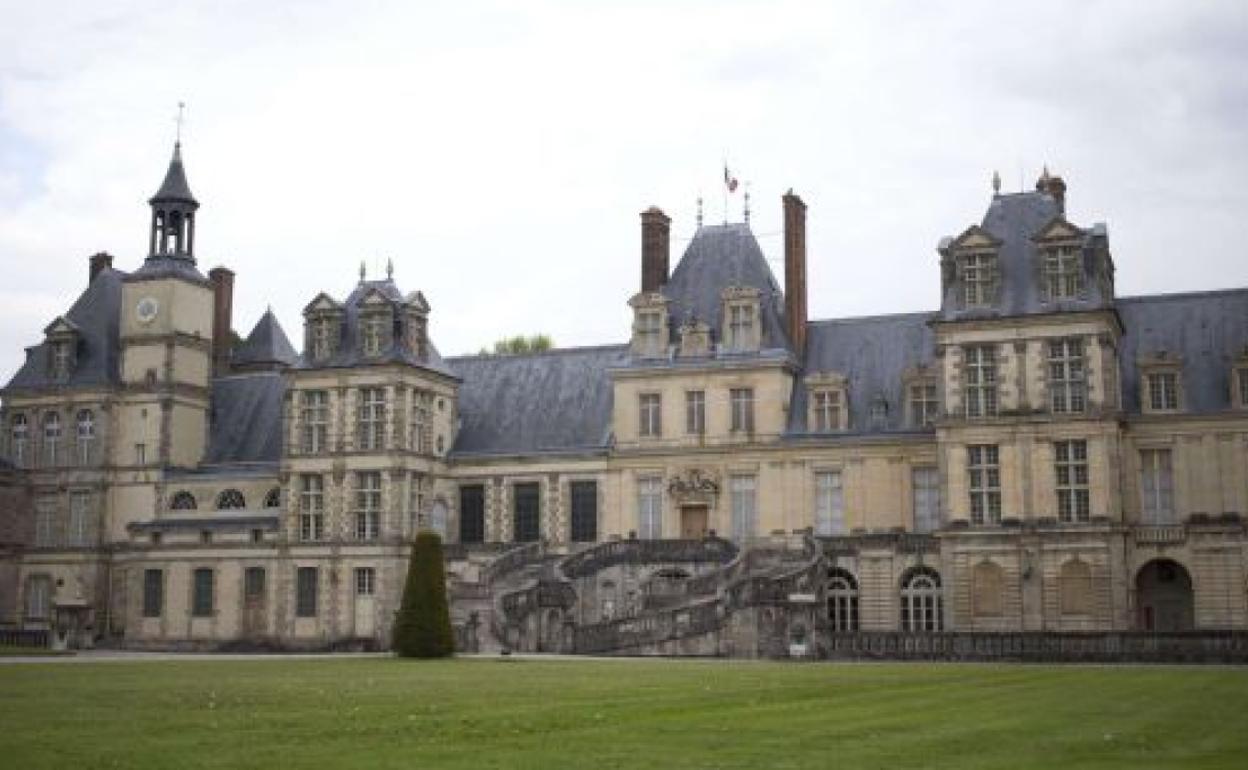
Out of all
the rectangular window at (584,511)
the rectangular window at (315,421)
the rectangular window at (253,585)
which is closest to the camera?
the rectangular window at (584,511)

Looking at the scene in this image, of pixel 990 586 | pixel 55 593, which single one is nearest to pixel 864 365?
pixel 990 586

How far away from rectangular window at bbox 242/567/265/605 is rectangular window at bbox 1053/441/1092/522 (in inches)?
1100

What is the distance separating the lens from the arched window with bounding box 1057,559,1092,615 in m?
44.2

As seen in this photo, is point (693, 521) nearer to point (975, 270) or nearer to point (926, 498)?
point (926, 498)

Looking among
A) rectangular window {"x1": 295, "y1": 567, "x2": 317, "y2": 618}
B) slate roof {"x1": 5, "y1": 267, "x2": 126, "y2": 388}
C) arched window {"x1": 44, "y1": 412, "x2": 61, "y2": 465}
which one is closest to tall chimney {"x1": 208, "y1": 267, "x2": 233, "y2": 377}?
slate roof {"x1": 5, "y1": 267, "x2": 126, "y2": 388}

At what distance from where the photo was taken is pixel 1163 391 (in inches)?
1833

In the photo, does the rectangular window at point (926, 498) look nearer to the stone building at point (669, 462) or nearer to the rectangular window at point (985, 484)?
the stone building at point (669, 462)

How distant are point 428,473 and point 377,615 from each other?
5461 mm

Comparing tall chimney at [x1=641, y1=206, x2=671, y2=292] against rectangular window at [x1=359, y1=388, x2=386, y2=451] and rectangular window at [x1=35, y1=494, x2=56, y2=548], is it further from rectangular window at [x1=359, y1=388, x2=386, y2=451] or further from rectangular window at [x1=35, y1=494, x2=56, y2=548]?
rectangular window at [x1=35, y1=494, x2=56, y2=548]

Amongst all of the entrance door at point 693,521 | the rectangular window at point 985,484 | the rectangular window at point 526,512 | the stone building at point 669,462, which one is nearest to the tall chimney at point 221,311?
the stone building at point 669,462

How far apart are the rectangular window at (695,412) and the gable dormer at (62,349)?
2453 cm

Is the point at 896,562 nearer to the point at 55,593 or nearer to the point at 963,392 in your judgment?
the point at 963,392

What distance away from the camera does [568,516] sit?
54125 millimetres

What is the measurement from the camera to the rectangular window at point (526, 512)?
54688 millimetres
